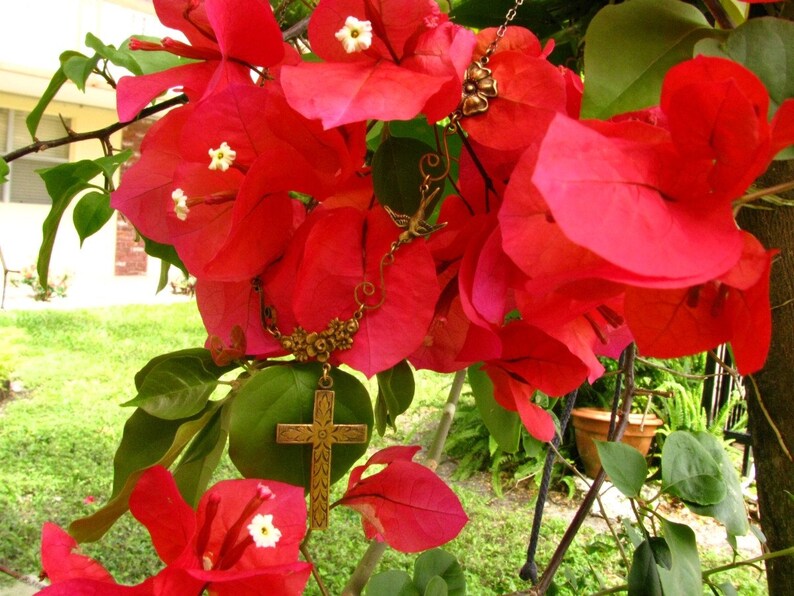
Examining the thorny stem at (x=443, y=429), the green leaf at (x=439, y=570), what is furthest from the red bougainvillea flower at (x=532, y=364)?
the thorny stem at (x=443, y=429)

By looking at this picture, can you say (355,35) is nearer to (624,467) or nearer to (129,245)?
(624,467)

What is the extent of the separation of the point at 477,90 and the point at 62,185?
0.41 m

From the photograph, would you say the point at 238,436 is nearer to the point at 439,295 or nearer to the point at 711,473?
the point at 439,295

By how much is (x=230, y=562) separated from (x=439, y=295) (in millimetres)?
122

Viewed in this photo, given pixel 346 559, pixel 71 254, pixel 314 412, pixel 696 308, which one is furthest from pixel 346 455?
pixel 71 254

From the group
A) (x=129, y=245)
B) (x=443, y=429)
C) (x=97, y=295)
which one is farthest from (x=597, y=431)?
(x=129, y=245)

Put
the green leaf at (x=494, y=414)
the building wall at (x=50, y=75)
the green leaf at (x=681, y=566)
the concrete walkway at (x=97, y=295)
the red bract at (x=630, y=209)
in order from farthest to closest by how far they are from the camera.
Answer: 1. the building wall at (x=50, y=75)
2. the concrete walkway at (x=97, y=295)
3. the green leaf at (x=494, y=414)
4. the green leaf at (x=681, y=566)
5. the red bract at (x=630, y=209)

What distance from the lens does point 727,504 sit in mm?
445

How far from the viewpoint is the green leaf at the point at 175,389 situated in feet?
0.97

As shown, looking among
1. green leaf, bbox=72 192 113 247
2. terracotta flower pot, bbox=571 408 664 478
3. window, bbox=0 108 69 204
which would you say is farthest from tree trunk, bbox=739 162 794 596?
window, bbox=0 108 69 204

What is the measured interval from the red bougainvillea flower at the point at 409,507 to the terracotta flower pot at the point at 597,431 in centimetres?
262

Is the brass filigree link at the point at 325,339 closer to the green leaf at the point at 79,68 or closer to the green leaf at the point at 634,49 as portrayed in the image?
the green leaf at the point at 634,49

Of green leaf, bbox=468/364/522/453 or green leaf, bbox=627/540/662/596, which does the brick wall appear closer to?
green leaf, bbox=468/364/522/453

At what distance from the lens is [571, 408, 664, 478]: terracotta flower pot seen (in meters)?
2.86
